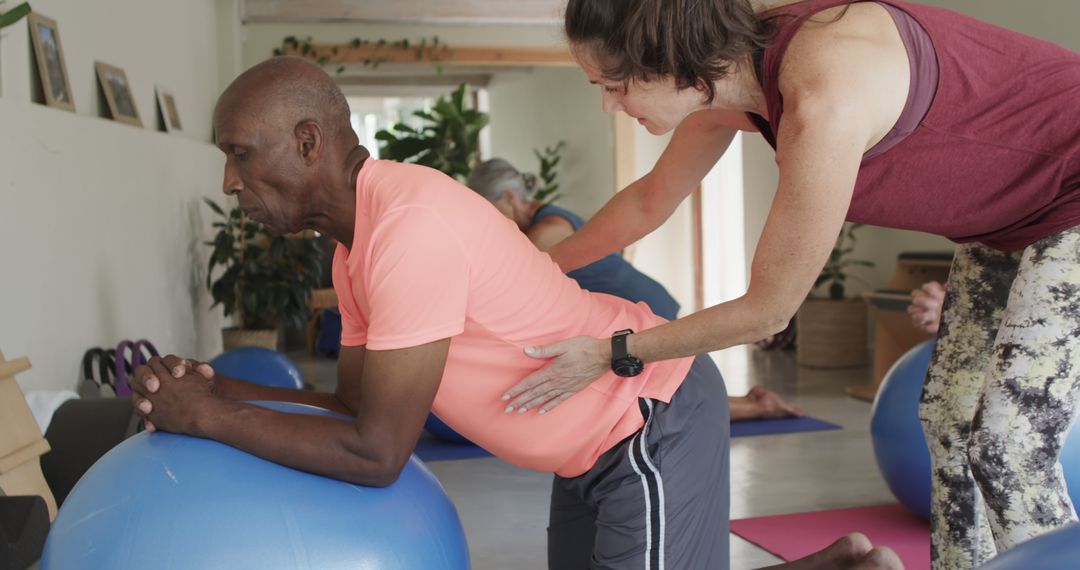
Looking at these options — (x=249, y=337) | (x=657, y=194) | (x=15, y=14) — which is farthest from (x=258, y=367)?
(x=657, y=194)

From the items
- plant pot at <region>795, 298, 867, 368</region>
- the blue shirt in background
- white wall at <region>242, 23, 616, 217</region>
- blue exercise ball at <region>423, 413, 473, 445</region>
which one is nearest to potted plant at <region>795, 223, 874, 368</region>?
plant pot at <region>795, 298, 867, 368</region>

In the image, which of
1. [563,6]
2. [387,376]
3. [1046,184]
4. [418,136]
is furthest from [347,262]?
[418,136]

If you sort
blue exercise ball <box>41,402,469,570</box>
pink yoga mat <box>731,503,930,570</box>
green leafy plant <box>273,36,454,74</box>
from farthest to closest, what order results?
green leafy plant <box>273,36,454,74</box>, pink yoga mat <box>731,503,930,570</box>, blue exercise ball <box>41,402,469,570</box>

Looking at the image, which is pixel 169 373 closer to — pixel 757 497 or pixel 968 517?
pixel 968 517

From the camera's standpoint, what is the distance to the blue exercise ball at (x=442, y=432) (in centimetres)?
406

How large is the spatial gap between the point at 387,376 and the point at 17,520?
1.19 meters

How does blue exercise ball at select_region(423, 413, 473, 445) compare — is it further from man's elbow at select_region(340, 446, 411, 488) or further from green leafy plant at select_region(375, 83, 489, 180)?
green leafy plant at select_region(375, 83, 489, 180)

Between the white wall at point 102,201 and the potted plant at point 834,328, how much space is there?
3620mm

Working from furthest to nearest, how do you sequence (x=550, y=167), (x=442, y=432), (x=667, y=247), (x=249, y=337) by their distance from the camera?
(x=550, y=167) → (x=667, y=247) → (x=249, y=337) → (x=442, y=432)

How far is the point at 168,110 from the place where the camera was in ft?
18.6

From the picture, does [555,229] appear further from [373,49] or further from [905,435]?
[373,49]

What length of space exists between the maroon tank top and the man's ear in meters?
0.61

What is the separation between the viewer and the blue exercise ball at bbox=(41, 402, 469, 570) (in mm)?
1277

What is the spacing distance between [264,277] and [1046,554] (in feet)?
18.1
